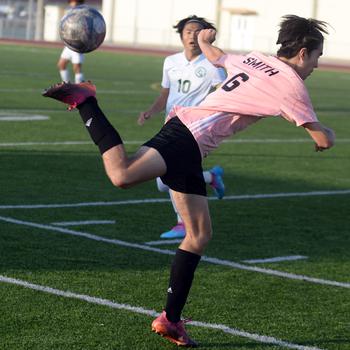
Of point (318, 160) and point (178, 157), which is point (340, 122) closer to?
point (318, 160)

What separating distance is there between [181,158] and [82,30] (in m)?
1.85

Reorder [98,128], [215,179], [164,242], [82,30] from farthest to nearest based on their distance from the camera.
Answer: [215,179], [164,242], [82,30], [98,128]

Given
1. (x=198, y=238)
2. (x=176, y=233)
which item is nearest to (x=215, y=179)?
(x=176, y=233)

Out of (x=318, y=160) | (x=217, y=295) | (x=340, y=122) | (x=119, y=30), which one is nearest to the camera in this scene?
(x=217, y=295)

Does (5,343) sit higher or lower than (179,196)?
lower

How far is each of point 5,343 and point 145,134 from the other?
12829 mm

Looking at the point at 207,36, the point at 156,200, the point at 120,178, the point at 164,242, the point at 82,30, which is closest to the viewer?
the point at 120,178

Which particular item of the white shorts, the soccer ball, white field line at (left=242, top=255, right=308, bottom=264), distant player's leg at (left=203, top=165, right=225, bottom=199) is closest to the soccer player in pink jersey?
the soccer ball

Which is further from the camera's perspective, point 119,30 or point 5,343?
point 119,30

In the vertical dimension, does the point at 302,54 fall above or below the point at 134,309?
above

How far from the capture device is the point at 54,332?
268 inches

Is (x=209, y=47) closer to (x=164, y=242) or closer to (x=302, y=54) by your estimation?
(x=302, y=54)

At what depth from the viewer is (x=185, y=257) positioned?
6.84 meters

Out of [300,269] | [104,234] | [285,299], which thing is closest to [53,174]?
[104,234]
